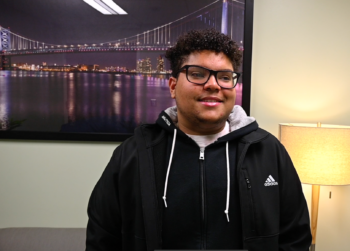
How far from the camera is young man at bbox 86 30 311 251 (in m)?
0.99

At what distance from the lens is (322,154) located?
150cm

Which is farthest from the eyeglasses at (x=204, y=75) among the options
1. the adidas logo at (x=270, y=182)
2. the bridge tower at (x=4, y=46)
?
the bridge tower at (x=4, y=46)

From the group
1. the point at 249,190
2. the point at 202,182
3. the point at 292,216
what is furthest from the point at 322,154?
the point at 202,182

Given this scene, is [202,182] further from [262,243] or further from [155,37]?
[155,37]

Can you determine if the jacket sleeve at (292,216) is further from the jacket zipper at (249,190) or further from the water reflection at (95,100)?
the water reflection at (95,100)

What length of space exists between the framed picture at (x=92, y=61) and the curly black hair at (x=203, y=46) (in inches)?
30.2

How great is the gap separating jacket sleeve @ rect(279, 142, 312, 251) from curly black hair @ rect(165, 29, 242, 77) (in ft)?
1.40

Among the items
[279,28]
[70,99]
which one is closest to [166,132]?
[70,99]

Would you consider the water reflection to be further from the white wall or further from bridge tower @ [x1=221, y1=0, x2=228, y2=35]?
bridge tower @ [x1=221, y1=0, x2=228, y2=35]

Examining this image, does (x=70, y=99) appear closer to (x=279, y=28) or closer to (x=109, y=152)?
(x=109, y=152)

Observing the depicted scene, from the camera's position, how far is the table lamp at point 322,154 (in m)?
1.48

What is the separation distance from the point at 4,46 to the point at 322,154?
1943 millimetres

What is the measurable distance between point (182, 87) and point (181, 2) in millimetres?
1012

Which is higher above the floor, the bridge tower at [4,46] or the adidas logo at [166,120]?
the bridge tower at [4,46]
